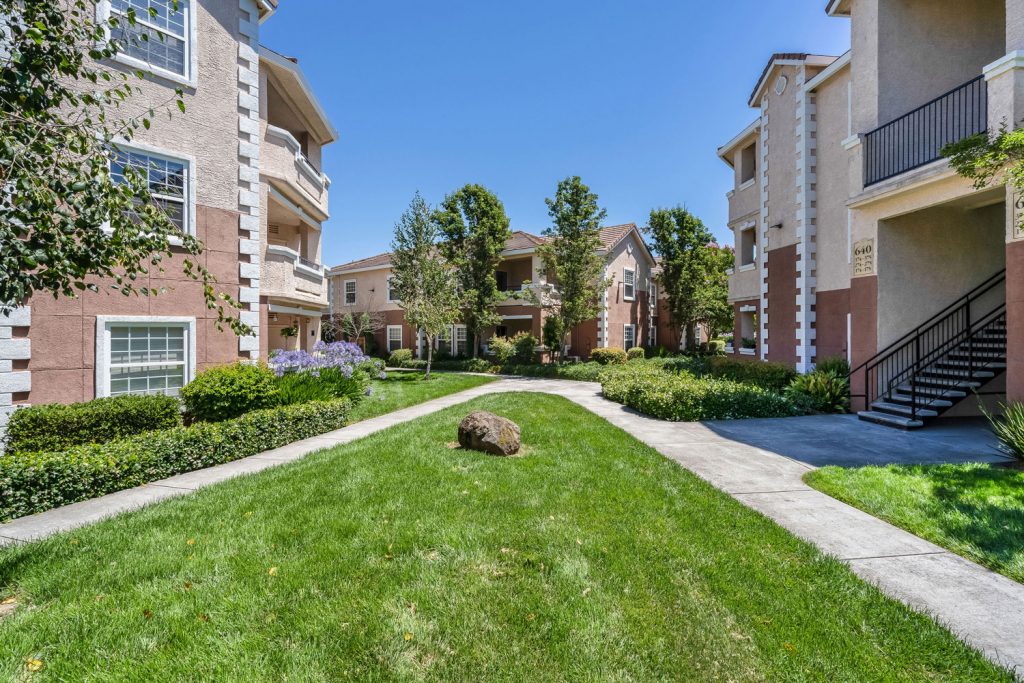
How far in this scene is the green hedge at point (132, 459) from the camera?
17.9 feet

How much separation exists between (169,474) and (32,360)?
319cm

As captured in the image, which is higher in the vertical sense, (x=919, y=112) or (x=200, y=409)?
(x=919, y=112)

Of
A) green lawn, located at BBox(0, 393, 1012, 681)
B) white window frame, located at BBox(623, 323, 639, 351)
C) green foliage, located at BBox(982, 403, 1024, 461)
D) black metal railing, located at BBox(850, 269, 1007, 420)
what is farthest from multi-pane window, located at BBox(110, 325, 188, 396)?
white window frame, located at BBox(623, 323, 639, 351)

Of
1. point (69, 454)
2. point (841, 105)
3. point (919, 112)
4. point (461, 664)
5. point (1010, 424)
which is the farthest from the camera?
point (841, 105)

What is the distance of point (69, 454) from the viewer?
5.96m

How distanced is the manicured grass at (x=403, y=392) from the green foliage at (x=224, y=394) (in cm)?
246

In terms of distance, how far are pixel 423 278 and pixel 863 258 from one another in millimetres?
15350

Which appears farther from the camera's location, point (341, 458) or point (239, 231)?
point (239, 231)

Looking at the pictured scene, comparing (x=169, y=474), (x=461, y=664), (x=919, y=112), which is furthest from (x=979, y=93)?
(x=169, y=474)

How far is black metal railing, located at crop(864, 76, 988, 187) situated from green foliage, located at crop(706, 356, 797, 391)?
5.32 m

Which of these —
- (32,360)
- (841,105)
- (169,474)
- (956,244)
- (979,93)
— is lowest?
(169,474)

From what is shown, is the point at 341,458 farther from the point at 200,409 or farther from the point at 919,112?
the point at 919,112

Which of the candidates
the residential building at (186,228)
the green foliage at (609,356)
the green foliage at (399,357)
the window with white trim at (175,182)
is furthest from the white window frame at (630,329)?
the window with white trim at (175,182)

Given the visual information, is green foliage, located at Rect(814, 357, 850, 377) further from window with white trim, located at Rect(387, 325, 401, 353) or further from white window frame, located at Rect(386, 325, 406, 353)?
window with white trim, located at Rect(387, 325, 401, 353)
